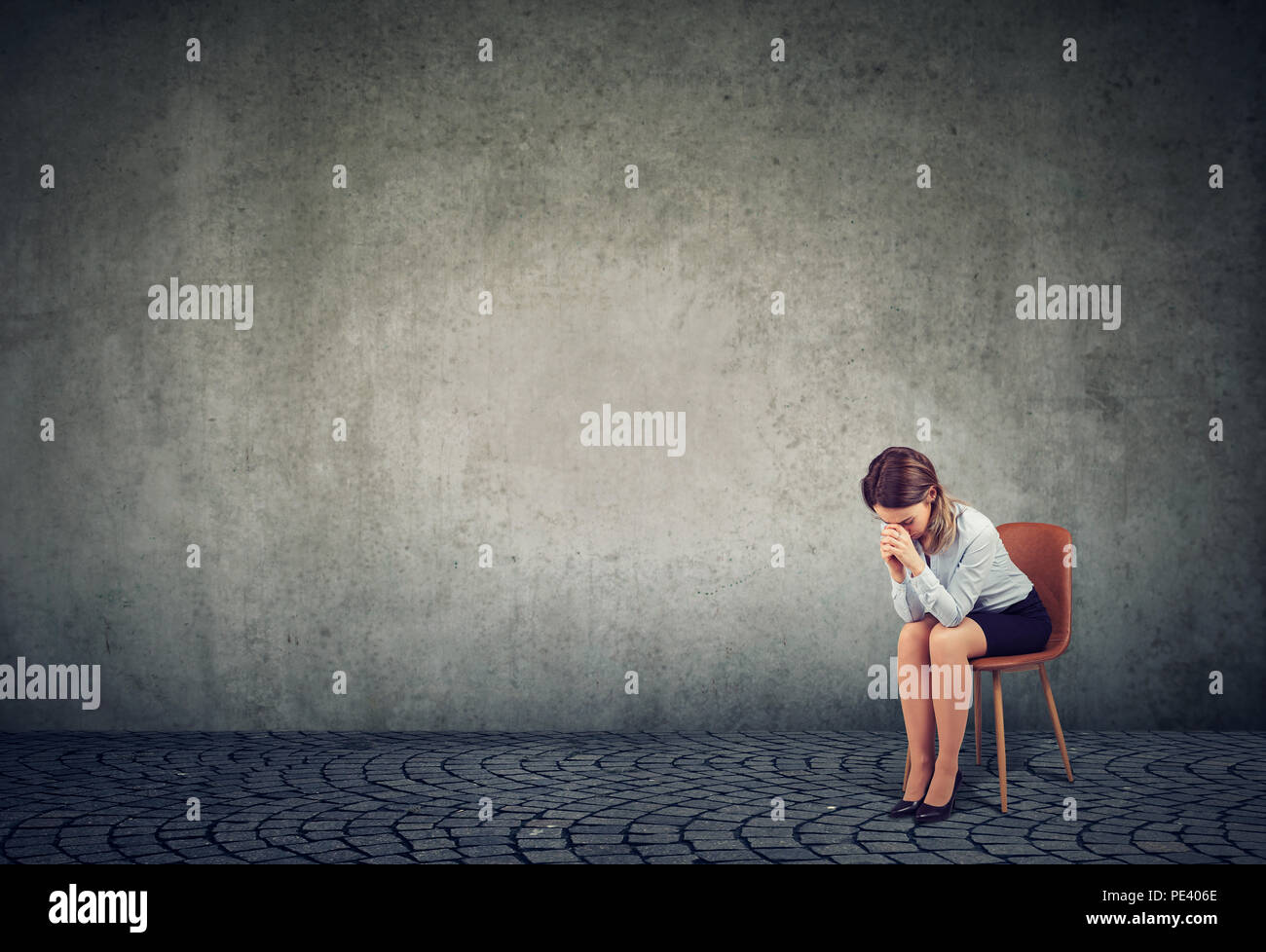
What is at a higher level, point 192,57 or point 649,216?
point 192,57

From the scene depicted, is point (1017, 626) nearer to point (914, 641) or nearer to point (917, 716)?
point (914, 641)

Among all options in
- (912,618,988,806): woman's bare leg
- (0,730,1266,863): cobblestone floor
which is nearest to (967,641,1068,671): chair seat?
(912,618,988,806): woman's bare leg

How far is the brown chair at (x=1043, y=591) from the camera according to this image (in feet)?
13.0

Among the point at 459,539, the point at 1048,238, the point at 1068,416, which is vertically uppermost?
the point at 1048,238

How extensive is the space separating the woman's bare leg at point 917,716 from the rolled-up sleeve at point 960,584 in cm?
13

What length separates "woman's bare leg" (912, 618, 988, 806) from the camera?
142 inches

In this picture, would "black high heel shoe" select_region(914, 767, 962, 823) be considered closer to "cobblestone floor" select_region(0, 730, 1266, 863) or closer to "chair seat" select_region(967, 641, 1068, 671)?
"cobblestone floor" select_region(0, 730, 1266, 863)

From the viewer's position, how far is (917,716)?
3.72m

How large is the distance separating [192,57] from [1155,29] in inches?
220
